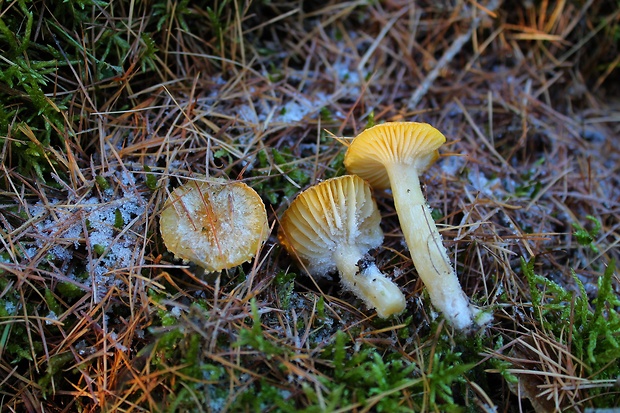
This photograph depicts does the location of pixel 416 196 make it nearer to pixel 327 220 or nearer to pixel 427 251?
pixel 427 251

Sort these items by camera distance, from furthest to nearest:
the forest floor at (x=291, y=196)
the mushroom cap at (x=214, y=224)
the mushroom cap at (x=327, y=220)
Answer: the mushroom cap at (x=327, y=220) < the mushroom cap at (x=214, y=224) < the forest floor at (x=291, y=196)

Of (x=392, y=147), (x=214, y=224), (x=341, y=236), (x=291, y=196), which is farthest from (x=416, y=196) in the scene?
(x=214, y=224)

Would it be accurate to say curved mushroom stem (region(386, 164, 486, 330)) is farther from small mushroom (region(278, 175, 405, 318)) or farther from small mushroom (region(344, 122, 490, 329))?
small mushroom (region(278, 175, 405, 318))

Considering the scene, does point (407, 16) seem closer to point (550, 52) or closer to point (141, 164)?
point (550, 52)

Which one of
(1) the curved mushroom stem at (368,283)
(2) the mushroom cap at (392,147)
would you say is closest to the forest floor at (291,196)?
(1) the curved mushroom stem at (368,283)

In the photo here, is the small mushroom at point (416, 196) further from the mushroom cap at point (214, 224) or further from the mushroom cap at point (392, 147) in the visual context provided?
the mushroom cap at point (214, 224)

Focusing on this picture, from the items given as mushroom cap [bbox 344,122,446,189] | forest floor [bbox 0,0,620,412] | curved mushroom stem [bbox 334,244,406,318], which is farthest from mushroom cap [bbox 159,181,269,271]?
mushroom cap [bbox 344,122,446,189]

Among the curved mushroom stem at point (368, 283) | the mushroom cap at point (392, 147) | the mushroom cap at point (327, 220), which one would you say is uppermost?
the mushroom cap at point (392, 147)
